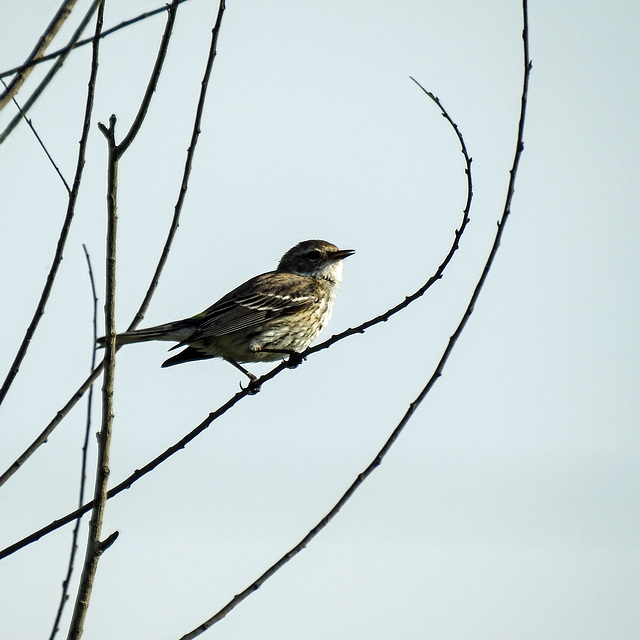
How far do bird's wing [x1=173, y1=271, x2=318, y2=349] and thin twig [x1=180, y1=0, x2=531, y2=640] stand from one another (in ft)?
20.0

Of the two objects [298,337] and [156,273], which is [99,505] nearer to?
[156,273]

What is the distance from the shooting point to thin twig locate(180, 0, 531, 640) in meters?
4.07

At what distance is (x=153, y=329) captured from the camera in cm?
1004

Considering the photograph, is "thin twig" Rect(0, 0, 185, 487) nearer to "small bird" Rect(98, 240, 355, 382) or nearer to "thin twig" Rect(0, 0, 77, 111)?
"thin twig" Rect(0, 0, 77, 111)

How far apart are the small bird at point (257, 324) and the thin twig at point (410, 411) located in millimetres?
5683

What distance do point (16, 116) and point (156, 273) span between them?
5.06ft

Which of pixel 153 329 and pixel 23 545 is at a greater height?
pixel 153 329

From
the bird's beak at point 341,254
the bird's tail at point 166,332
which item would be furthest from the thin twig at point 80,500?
the bird's beak at point 341,254

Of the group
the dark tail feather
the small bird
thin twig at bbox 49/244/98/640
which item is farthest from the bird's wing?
thin twig at bbox 49/244/98/640

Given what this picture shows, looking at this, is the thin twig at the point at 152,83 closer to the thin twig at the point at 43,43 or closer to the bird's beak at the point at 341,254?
the thin twig at the point at 43,43

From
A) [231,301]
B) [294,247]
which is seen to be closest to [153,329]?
[231,301]

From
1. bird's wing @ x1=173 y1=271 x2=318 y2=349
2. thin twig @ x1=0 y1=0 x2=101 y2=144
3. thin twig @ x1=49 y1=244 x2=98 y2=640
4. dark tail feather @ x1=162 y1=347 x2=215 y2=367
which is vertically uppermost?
bird's wing @ x1=173 y1=271 x2=318 y2=349

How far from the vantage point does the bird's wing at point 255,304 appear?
10.5 meters

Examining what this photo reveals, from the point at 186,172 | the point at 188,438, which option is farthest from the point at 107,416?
the point at 186,172
